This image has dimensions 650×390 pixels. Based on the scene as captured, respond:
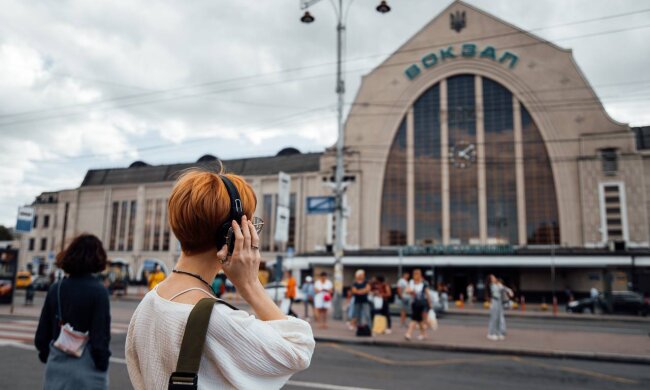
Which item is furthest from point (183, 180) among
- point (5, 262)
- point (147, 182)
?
point (147, 182)

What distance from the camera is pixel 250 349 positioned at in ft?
4.65

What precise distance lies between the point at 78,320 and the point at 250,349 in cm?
240

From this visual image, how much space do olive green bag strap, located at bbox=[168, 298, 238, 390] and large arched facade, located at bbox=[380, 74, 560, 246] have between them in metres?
41.6

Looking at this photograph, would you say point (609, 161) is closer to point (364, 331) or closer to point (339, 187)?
point (339, 187)

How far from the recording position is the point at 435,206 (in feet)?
139

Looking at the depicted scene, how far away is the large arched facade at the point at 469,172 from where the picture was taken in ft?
131

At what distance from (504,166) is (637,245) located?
11923 millimetres

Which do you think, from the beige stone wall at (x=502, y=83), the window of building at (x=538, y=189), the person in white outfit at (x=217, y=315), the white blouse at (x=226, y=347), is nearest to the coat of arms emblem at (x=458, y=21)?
the beige stone wall at (x=502, y=83)

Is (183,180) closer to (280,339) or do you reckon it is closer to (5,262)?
(280,339)

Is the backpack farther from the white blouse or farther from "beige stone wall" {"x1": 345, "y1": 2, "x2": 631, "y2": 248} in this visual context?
"beige stone wall" {"x1": 345, "y1": 2, "x2": 631, "y2": 248}

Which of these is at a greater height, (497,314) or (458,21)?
(458,21)

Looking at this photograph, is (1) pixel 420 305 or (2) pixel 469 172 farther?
(2) pixel 469 172

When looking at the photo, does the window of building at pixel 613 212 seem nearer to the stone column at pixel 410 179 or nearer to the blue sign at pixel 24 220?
the stone column at pixel 410 179

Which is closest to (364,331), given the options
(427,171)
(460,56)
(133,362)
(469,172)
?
(133,362)
